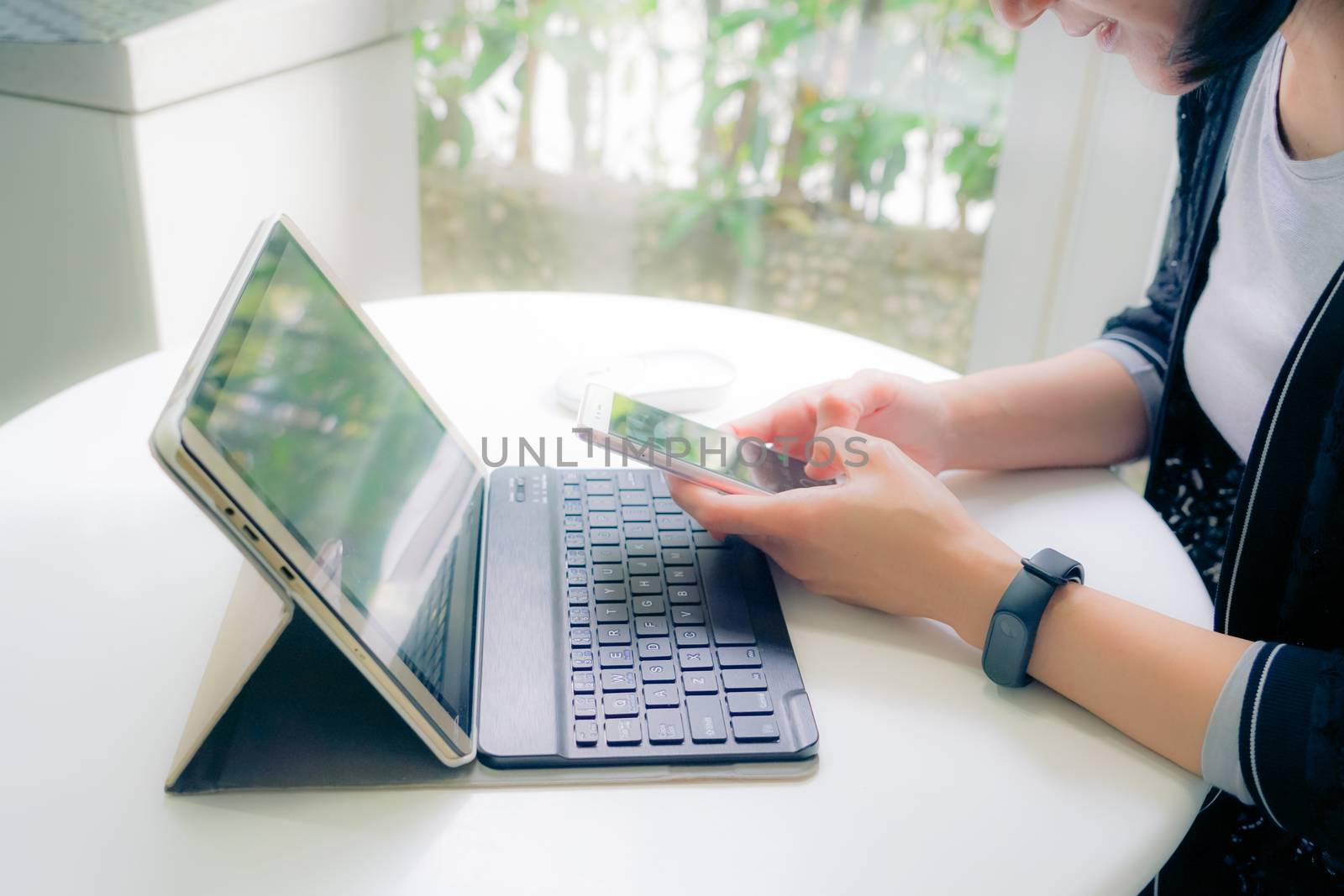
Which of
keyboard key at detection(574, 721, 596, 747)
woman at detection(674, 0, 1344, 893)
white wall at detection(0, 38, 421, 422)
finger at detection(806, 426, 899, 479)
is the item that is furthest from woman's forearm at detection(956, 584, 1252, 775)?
white wall at detection(0, 38, 421, 422)

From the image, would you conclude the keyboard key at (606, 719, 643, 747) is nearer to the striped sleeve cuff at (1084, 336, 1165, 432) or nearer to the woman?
the woman

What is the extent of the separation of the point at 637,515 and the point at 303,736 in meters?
0.25

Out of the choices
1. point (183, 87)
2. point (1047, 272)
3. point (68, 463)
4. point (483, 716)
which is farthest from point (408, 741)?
point (1047, 272)

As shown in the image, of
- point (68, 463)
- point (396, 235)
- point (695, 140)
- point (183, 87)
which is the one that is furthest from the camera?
point (695, 140)

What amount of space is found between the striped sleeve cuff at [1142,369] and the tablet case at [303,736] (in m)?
0.47

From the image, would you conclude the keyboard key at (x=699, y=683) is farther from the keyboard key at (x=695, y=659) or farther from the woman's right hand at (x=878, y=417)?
the woman's right hand at (x=878, y=417)

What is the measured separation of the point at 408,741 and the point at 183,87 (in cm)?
78

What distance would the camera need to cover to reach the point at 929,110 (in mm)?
1520

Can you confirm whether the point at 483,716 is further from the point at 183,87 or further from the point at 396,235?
the point at 396,235

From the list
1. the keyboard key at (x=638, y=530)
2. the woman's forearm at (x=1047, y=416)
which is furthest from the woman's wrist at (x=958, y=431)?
the keyboard key at (x=638, y=530)

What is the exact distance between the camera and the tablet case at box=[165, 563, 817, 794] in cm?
47

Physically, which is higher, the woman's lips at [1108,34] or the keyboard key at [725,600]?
the woman's lips at [1108,34]

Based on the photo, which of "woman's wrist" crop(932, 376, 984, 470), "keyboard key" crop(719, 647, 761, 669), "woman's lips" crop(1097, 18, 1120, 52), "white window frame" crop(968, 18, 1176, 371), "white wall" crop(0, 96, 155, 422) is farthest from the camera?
"white window frame" crop(968, 18, 1176, 371)

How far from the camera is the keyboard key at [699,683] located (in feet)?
1.71
